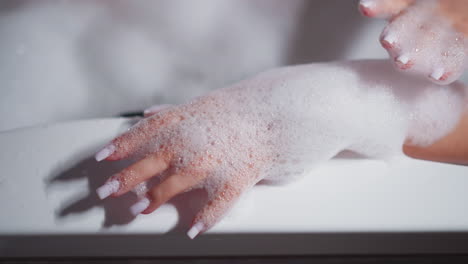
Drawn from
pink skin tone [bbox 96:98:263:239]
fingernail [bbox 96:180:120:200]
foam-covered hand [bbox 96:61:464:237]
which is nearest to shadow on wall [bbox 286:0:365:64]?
foam-covered hand [bbox 96:61:464:237]

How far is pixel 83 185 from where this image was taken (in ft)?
1.73

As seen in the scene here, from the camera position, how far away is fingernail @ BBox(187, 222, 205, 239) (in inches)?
18.2

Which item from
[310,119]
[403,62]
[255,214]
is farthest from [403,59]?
[255,214]

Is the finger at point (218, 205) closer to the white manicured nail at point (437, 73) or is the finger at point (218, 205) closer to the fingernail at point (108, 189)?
the fingernail at point (108, 189)

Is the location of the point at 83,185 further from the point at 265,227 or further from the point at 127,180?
the point at 265,227

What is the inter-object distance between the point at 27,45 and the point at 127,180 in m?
0.58

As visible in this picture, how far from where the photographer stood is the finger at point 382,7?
19.6 inches

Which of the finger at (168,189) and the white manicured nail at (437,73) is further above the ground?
the white manicured nail at (437,73)

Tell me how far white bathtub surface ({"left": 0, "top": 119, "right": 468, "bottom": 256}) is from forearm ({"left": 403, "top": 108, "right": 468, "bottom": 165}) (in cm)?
1

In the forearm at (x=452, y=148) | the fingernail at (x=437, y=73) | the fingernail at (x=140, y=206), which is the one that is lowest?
the forearm at (x=452, y=148)

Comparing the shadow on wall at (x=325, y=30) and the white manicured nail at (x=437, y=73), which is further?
the shadow on wall at (x=325, y=30)

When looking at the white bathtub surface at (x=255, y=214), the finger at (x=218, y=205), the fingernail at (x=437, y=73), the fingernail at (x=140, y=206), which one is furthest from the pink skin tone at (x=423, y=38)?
the fingernail at (x=140, y=206)

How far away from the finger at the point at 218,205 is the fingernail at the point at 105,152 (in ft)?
0.47

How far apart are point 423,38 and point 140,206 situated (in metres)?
0.43
